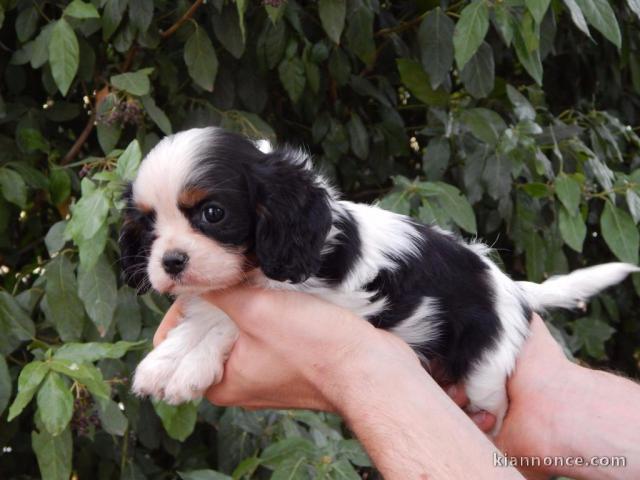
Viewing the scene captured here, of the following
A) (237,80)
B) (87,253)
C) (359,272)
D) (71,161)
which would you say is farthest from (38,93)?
(359,272)

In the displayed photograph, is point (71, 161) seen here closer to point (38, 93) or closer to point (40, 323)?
point (38, 93)

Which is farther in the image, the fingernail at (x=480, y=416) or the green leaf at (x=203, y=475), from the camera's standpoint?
the green leaf at (x=203, y=475)

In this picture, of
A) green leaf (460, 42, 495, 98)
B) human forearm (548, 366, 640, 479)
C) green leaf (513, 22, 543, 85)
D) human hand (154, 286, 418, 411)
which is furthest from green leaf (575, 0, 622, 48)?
human hand (154, 286, 418, 411)

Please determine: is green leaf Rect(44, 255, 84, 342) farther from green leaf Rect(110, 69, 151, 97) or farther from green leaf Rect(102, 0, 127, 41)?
green leaf Rect(102, 0, 127, 41)

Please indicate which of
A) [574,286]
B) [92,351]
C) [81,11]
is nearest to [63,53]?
[81,11]

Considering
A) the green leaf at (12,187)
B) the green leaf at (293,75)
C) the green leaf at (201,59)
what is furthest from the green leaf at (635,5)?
the green leaf at (12,187)

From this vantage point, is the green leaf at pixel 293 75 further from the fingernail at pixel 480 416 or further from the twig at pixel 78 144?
the fingernail at pixel 480 416

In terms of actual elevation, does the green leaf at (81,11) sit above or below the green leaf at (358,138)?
above
